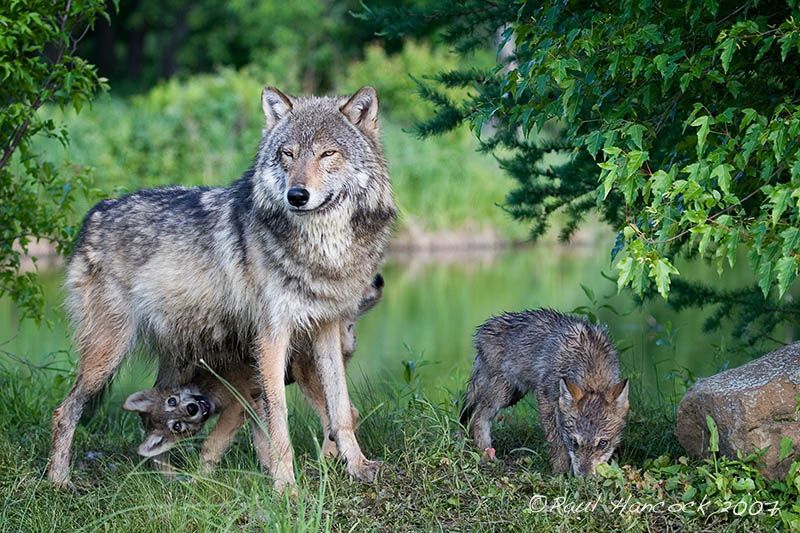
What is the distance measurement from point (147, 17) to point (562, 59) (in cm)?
3341

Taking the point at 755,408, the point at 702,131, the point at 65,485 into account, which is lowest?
the point at 65,485

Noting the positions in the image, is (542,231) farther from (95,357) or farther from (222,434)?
(95,357)

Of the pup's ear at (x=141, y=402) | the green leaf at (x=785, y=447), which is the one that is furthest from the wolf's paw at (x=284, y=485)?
the green leaf at (x=785, y=447)

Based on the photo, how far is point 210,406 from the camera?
7.02 m

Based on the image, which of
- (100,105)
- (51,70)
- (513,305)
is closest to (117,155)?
(100,105)

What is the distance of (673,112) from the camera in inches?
239

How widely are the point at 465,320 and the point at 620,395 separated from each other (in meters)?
10.7

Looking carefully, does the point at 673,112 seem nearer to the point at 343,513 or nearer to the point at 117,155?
the point at 343,513

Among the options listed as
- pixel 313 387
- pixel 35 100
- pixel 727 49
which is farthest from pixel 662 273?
pixel 35 100

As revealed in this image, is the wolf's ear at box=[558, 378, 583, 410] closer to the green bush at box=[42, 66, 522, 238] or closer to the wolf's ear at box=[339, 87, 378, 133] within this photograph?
the wolf's ear at box=[339, 87, 378, 133]

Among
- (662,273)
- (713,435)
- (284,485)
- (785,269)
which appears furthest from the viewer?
(284,485)

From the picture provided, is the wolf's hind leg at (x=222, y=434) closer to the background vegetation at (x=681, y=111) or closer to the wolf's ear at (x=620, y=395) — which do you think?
the wolf's ear at (x=620, y=395)

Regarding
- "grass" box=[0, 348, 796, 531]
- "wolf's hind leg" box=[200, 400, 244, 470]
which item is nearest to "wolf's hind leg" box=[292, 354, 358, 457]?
"grass" box=[0, 348, 796, 531]

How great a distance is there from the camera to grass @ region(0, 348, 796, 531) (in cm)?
556
